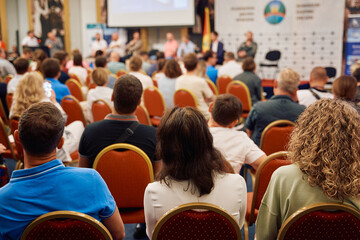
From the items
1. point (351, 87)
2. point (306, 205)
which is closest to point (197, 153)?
point (306, 205)

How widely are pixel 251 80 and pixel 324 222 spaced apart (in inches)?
180

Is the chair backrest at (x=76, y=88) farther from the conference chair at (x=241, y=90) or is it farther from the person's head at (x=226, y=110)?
the person's head at (x=226, y=110)

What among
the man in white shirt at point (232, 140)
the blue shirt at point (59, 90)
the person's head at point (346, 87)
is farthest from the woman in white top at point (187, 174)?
the blue shirt at point (59, 90)

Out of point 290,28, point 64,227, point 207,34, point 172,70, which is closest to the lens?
Answer: point 64,227

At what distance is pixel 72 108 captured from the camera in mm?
4438

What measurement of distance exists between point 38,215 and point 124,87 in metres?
1.36

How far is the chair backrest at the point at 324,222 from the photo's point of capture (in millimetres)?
1524

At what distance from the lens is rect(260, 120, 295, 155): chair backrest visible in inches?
127

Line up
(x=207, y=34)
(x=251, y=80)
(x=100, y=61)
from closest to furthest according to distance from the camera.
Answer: (x=251, y=80), (x=100, y=61), (x=207, y=34)

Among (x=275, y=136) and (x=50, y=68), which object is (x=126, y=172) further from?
(x=50, y=68)

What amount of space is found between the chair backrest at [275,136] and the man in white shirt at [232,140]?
1.78 feet

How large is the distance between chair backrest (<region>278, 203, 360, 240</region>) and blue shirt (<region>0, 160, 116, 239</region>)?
840 mm

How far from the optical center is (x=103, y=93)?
4.72 meters

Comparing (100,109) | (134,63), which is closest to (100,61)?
(134,63)
